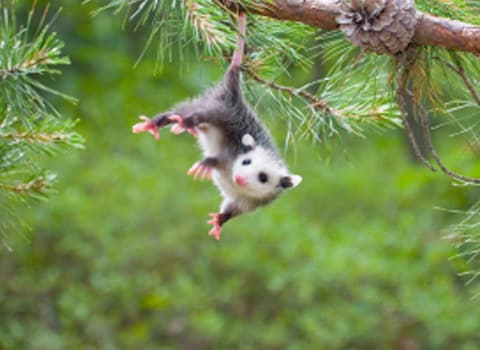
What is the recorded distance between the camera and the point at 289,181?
248cm

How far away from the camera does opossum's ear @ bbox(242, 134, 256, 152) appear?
7.33 ft

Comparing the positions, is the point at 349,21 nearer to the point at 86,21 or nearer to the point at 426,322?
the point at 426,322

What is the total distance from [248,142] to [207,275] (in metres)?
3.23

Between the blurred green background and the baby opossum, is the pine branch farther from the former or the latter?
the blurred green background

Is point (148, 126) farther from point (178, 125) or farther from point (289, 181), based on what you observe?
point (289, 181)

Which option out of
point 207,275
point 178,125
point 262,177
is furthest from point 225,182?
point 207,275

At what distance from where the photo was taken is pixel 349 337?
5.31 metres

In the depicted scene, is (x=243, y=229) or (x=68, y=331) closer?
(x=68, y=331)

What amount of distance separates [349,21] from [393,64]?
24 cm

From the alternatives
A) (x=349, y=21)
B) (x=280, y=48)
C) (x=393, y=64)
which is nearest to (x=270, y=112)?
(x=280, y=48)

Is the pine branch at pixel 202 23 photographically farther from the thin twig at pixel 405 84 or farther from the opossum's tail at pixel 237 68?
the thin twig at pixel 405 84

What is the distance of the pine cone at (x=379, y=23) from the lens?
1.58m

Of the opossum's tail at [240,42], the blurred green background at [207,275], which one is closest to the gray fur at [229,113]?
the opossum's tail at [240,42]

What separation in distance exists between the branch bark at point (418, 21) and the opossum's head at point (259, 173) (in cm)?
61
